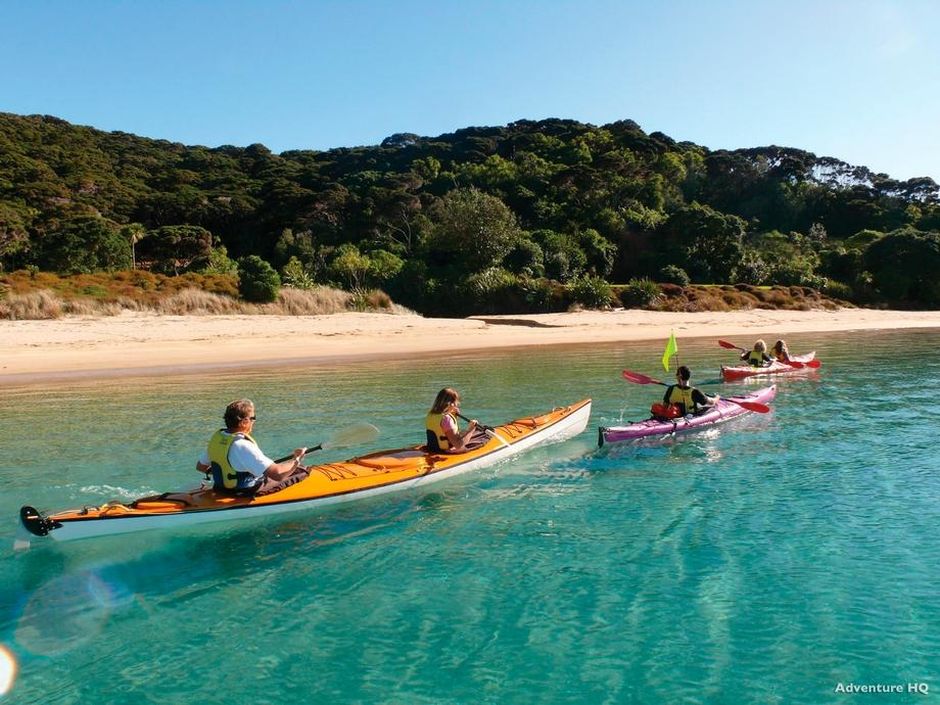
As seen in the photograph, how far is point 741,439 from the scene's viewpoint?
32.9ft

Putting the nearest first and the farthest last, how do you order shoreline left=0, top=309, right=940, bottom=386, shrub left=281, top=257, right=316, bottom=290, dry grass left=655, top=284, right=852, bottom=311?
shoreline left=0, top=309, right=940, bottom=386, shrub left=281, top=257, right=316, bottom=290, dry grass left=655, top=284, right=852, bottom=311

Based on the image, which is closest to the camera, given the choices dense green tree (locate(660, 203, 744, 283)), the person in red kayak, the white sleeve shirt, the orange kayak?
the orange kayak

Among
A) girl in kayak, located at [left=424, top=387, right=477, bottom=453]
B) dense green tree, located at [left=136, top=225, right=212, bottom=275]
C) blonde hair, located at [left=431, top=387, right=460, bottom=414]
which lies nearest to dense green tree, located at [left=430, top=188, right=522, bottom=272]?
dense green tree, located at [left=136, top=225, right=212, bottom=275]

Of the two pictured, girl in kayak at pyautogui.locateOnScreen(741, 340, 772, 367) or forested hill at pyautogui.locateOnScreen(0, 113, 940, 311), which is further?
forested hill at pyautogui.locateOnScreen(0, 113, 940, 311)

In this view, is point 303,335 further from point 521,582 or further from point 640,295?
point 521,582

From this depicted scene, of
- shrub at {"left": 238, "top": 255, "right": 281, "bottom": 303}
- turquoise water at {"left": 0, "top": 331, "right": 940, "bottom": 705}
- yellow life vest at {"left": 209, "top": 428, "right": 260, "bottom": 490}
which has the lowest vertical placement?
turquoise water at {"left": 0, "top": 331, "right": 940, "bottom": 705}

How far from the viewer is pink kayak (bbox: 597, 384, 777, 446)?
9352 millimetres

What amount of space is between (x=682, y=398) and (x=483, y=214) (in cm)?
2671

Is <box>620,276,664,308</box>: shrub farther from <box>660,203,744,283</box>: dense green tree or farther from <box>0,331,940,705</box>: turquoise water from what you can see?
<box>0,331,940,705</box>: turquoise water

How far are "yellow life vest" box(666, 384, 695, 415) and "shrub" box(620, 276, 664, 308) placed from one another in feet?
74.5

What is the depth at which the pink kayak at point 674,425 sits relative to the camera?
9.35 m

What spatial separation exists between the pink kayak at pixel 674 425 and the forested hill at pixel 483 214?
824 inches

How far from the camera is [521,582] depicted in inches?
210

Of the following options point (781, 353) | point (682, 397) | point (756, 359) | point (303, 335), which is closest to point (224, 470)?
point (682, 397)
